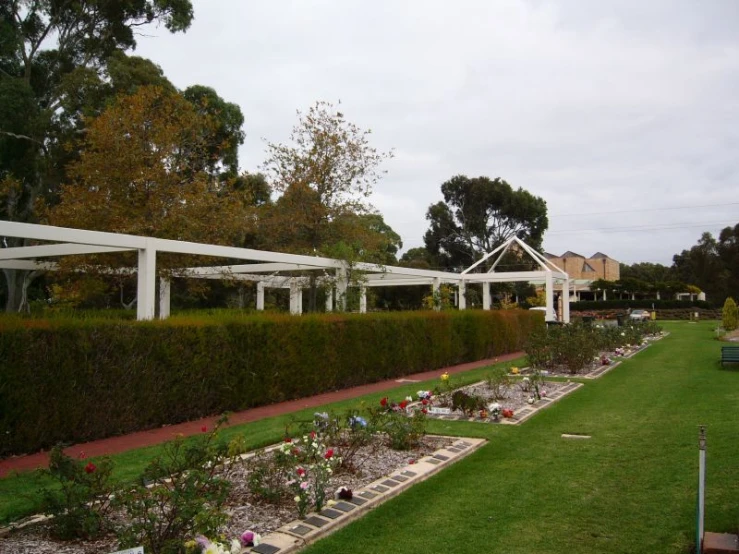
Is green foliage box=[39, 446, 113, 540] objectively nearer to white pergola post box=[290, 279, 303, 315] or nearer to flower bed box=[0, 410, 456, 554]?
flower bed box=[0, 410, 456, 554]

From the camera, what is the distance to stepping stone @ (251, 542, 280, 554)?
397 cm

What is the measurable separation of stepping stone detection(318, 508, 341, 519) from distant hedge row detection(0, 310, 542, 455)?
14.2 feet

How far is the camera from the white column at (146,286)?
33.4 ft

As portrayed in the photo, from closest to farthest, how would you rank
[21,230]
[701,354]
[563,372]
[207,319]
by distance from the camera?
1. [21,230]
2. [207,319]
3. [563,372]
4. [701,354]

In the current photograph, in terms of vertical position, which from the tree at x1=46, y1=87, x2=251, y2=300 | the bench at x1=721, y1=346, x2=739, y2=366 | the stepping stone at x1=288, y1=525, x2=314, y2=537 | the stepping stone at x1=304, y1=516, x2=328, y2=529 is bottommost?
the stepping stone at x1=304, y1=516, x2=328, y2=529

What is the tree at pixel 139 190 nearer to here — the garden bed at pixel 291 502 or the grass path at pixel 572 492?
the garden bed at pixel 291 502

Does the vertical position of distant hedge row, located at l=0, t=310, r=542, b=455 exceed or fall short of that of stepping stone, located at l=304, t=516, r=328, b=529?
it exceeds it

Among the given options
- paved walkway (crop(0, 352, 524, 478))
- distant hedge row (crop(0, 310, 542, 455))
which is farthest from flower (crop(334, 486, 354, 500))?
distant hedge row (crop(0, 310, 542, 455))

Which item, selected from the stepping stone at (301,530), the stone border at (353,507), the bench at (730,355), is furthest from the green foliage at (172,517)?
the bench at (730,355)

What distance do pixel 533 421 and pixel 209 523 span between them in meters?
6.12

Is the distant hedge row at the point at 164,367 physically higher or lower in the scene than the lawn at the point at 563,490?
higher

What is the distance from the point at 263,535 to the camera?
427 centimetres

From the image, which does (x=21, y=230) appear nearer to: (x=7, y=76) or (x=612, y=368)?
(x=612, y=368)

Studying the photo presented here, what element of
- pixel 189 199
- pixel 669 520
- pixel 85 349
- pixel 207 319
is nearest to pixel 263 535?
pixel 669 520
